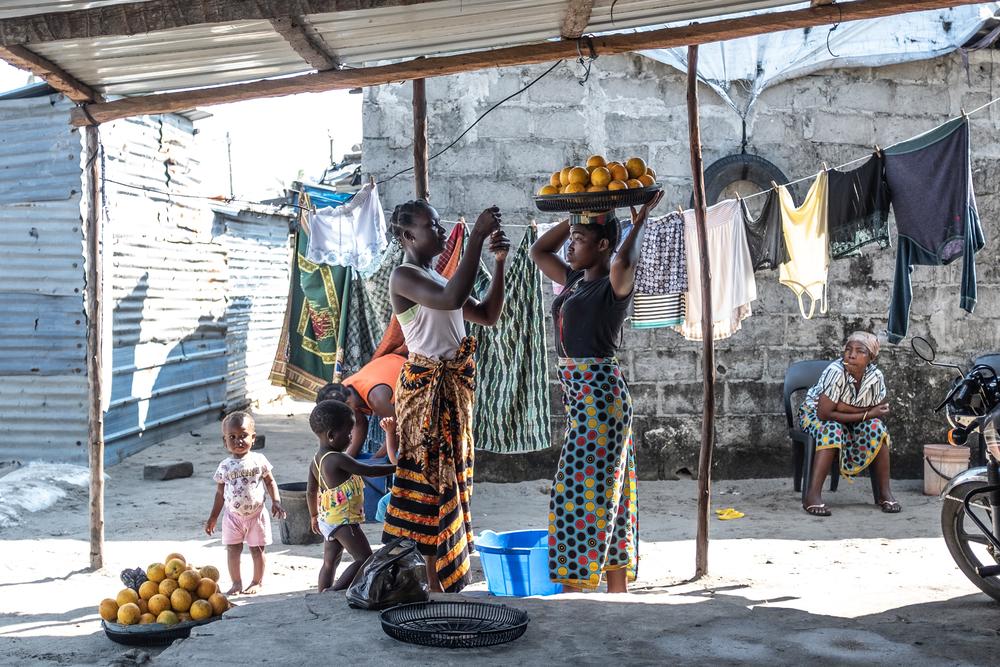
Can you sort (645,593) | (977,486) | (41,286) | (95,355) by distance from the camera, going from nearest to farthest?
(977,486) → (645,593) → (95,355) → (41,286)

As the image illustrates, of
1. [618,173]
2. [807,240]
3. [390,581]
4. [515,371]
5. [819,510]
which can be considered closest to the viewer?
Answer: [390,581]

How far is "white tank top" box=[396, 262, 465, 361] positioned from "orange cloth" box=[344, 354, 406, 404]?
6.51 feet

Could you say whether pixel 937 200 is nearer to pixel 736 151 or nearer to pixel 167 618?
pixel 736 151

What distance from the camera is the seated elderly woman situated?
7078mm

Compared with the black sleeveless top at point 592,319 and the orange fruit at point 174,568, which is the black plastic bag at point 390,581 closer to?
the orange fruit at point 174,568

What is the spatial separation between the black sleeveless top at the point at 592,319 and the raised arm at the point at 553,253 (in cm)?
43

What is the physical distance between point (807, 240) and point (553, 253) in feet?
7.84

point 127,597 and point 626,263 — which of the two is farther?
point 127,597

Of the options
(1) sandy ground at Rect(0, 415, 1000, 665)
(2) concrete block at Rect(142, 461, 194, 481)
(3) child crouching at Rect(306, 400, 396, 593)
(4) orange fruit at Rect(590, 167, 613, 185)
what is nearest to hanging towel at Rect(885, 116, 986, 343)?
(1) sandy ground at Rect(0, 415, 1000, 665)

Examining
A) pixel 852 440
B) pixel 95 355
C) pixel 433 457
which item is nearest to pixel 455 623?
pixel 433 457

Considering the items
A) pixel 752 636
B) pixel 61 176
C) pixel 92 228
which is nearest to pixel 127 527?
pixel 92 228

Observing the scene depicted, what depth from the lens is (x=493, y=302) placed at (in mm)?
4414

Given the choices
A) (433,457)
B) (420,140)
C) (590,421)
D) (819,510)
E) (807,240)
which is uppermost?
(420,140)

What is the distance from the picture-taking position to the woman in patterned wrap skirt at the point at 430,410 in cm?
428
